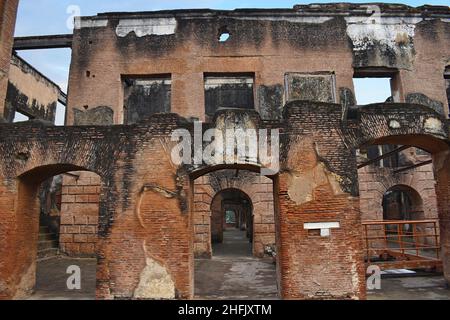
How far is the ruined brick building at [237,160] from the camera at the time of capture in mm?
7266

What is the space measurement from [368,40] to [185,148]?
36.0 ft

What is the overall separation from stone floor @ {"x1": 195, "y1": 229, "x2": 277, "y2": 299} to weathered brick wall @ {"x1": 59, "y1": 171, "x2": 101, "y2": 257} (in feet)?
13.3

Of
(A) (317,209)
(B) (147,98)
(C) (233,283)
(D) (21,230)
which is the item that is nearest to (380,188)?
(C) (233,283)

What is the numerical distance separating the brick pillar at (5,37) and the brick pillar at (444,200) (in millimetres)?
12385

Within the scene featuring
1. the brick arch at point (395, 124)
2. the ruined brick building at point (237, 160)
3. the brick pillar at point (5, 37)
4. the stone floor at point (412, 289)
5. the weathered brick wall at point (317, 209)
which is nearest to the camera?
the weathered brick wall at point (317, 209)

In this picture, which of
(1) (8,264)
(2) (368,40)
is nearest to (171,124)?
(1) (8,264)

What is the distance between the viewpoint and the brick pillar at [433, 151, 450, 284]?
8.09 meters

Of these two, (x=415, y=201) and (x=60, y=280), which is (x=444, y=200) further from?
(x=60, y=280)

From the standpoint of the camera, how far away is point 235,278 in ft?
31.5

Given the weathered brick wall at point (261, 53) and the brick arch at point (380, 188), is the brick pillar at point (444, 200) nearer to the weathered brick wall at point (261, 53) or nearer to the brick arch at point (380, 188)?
the brick arch at point (380, 188)

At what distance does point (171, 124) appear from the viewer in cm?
768

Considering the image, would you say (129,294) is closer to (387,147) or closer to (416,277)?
(416,277)

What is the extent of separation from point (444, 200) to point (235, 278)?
5189 millimetres

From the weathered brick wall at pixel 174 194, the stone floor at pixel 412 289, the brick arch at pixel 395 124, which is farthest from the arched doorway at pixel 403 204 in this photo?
the brick arch at pixel 395 124
